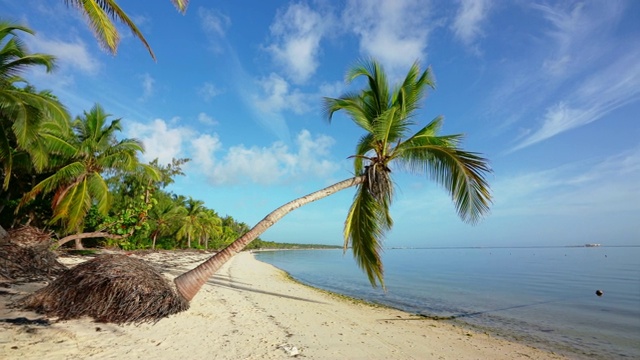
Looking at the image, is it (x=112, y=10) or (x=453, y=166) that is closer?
(x=112, y=10)

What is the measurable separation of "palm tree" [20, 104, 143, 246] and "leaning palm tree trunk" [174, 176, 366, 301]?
12095 millimetres

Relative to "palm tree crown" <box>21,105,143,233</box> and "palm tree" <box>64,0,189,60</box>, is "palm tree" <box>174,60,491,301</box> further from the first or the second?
"palm tree crown" <box>21,105,143,233</box>

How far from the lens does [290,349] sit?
517 centimetres

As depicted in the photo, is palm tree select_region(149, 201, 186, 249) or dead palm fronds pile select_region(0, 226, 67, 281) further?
palm tree select_region(149, 201, 186, 249)

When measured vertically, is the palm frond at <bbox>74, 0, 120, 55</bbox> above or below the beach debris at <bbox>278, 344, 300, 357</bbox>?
above

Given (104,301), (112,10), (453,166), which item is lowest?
(104,301)

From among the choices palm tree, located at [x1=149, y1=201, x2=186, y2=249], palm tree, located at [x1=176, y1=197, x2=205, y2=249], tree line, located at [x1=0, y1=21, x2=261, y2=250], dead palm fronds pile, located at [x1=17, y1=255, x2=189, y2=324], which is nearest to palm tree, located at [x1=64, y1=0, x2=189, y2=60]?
dead palm fronds pile, located at [x1=17, y1=255, x2=189, y2=324]

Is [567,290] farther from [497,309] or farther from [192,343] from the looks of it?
[192,343]

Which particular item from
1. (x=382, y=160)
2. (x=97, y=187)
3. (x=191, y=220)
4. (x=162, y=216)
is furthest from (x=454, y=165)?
(x=191, y=220)

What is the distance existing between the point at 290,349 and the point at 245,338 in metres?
0.92

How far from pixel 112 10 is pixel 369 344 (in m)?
6.84

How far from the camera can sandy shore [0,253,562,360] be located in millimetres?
4559

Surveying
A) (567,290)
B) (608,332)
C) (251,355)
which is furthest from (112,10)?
(567,290)

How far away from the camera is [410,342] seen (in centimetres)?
641
